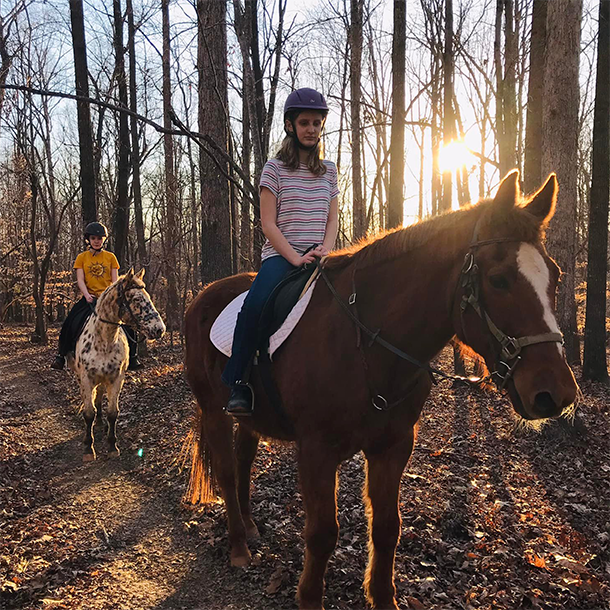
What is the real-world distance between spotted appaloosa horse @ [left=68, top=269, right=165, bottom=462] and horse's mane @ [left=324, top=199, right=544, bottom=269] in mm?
4640

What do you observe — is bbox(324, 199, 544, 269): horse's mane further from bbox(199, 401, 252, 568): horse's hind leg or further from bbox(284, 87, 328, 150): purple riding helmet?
bbox(199, 401, 252, 568): horse's hind leg

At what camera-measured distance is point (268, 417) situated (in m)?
3.54

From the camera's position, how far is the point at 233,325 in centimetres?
387

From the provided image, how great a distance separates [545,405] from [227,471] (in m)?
3.14

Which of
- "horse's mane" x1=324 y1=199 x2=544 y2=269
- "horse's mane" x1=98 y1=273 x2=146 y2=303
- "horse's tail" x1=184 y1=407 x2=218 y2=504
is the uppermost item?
"horse's mane" x1=324 y1=199 x2=544 y2=269

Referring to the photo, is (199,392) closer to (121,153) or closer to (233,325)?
(233,325)

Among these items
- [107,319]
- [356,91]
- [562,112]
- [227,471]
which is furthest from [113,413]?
[356,91]

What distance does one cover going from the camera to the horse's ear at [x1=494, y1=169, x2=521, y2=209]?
230cm

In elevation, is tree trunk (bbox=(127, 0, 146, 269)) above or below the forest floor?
above

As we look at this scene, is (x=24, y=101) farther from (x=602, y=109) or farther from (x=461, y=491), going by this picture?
(x=461, y=491)

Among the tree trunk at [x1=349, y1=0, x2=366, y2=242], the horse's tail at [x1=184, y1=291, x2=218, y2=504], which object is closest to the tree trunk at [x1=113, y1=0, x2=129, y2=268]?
the tree trunk at [x1=349, y1=0, x2=366, y2=242]

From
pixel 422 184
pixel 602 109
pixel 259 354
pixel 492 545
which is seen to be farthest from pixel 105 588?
pixel 422 184

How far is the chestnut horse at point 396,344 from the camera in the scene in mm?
2207

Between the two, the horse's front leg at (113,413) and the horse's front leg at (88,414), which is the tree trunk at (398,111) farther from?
the horse's front leg at (88,414)
